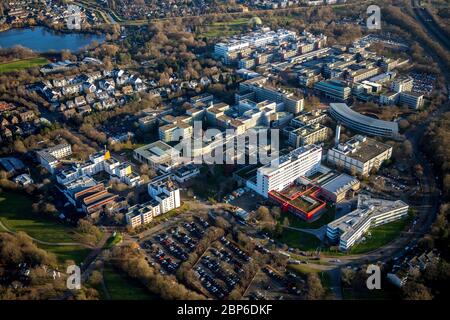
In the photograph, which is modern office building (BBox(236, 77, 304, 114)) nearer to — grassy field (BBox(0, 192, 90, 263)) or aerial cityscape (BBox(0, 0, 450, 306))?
aerial cityscape (BBox(0, 0, 450, 306))

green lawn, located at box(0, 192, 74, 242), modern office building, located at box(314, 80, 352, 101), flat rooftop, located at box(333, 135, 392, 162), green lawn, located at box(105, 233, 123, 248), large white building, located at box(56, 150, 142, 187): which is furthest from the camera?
modern office building, located at box(314, 80, 352, 101)

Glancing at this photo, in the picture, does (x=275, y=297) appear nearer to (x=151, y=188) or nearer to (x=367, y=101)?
(x=151, y=188)

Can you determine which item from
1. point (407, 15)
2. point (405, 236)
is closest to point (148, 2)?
point (407, 15)

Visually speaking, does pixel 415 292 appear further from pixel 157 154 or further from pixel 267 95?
pixel 267 95

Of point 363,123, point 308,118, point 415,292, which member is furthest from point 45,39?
point 415,292

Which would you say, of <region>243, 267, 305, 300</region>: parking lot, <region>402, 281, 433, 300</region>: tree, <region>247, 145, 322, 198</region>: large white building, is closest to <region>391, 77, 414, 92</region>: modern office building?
<region>247, 145, 322, 198</region>: large white building

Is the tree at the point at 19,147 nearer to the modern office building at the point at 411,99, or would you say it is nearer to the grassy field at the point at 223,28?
the modern office building at the point at 411,99
